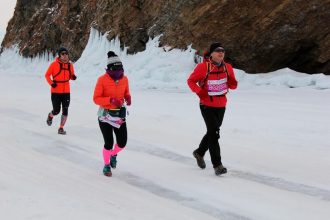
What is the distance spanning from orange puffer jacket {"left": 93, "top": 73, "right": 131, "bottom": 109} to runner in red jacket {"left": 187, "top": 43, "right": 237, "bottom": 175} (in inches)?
38.9

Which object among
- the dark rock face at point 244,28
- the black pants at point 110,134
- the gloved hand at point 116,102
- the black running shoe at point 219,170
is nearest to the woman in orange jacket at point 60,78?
the black pants at point 110,134

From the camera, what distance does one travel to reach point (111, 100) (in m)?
6.62

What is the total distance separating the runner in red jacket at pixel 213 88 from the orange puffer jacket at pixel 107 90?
3.25ft

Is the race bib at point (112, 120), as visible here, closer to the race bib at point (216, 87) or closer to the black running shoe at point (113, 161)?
the black running shoe at point (113, 161)

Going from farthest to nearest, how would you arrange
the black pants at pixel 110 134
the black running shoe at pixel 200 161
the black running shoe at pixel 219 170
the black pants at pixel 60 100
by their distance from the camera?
the black pants at pixel 60 100, the black running shoe at pixel 200 161, the black pants at pixel 110 134, the black running shoe at pixel 219 170

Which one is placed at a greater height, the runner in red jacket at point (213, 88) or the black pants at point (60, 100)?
the runner in red jacket at point (213, 88)

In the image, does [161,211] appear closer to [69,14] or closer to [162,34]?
[162,34]

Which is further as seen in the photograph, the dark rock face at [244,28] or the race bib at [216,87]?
the dark rock face at [244,28]

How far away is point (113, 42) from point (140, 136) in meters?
16.1

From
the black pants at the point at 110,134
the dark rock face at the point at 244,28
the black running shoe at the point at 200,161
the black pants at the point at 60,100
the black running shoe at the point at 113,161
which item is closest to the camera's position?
the black pants at the point at 110,134

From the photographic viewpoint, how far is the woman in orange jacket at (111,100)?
22.0 feet

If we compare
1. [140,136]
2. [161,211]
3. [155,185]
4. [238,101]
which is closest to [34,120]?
[140,136]

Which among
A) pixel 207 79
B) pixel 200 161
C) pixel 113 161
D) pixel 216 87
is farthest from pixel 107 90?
pixel 200 161

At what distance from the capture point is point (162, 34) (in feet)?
70.3
